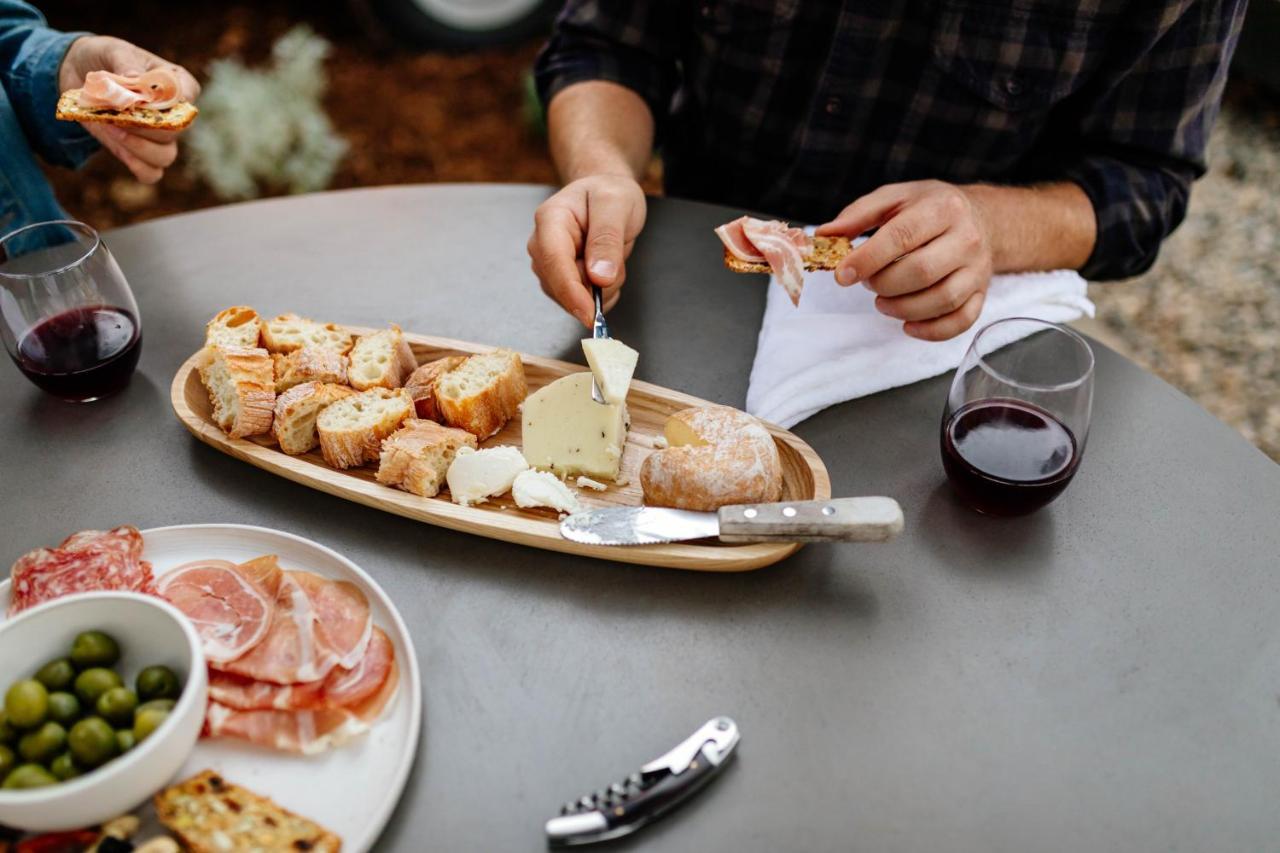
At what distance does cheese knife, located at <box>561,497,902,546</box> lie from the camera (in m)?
1.14

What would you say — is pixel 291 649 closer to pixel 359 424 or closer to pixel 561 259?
pixel 359 424

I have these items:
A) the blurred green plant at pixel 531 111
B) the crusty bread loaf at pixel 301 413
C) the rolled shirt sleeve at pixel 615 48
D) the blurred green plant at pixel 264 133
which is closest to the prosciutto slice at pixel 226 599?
the crusty bread loaf at pixel 301 413

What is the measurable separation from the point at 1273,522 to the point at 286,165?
3.19m

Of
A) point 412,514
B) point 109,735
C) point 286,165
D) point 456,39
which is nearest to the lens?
point 109,735

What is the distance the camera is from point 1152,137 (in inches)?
64.3

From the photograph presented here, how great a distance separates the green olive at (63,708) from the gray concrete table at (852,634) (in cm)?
29

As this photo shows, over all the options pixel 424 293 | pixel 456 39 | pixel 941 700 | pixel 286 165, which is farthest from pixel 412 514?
pixel 456 39

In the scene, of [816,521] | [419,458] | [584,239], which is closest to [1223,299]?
[584,239]

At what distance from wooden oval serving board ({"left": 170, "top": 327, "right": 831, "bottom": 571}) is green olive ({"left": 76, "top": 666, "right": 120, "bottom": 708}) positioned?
1.28 feet

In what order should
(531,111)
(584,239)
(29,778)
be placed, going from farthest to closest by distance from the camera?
(531,111) → (584,239) → (29,778)

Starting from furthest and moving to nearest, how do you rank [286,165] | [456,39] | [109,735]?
[456,39]
[286,165]
[109,735]

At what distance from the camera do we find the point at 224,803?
3.05 ft

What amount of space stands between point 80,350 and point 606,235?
2.64 feet

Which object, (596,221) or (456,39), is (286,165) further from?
(596,221)
